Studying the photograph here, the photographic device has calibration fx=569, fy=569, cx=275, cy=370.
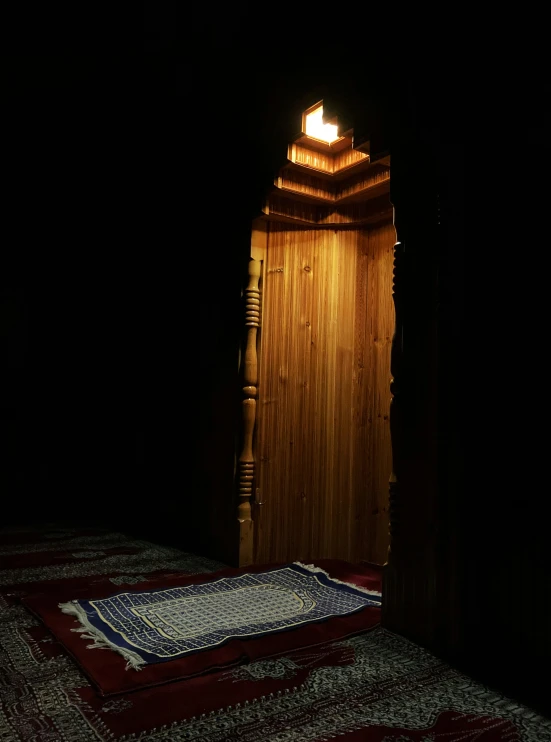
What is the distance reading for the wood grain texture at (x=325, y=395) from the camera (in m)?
3.54

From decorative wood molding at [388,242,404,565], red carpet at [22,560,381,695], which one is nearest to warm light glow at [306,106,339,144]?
decorative wood molding at [388,242,404,565]

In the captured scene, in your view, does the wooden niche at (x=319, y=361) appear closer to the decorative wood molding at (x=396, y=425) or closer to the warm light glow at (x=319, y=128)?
the warm light glow at (x=319, y=128)

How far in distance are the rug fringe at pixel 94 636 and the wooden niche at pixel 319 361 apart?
1.18 meters

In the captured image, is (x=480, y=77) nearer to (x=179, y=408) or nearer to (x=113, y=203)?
(x=179, y=408)

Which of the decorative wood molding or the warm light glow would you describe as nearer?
the decorative wood molding

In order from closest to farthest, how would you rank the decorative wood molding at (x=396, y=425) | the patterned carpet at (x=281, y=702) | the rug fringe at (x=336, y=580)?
1. the patterned carpet at (x=281, y=702)
2. the decorative wood molding at (x=396, y=425)
3. the rug fringe at (x=336, y=580)

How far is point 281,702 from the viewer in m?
1.68

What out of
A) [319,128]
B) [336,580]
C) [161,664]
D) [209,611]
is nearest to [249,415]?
[336,580]

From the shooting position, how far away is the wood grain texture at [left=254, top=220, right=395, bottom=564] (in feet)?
11.6

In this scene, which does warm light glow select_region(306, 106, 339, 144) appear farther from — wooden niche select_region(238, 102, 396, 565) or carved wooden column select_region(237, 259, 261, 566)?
carved wooden column select_region(237, 259, 261, 566)

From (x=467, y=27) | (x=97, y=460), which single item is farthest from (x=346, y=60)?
(x=97, y=460)

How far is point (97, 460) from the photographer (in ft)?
17.7

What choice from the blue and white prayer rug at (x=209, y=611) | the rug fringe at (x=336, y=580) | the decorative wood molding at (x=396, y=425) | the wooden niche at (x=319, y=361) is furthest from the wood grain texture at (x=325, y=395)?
the decorative wood molding at (x=396, y=425)

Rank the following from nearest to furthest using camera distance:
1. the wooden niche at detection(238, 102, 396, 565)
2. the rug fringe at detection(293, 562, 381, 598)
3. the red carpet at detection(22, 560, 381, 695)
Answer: the red carpet at detection(22, 560, 381, 695), the rug fringe at detection(293, 562, 381, 598), the wooden niche at detection(238, 102, 396, 565)
